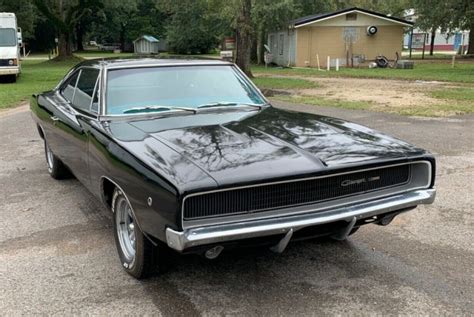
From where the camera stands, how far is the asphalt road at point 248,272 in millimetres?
3225

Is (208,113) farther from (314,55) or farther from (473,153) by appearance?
(314,55)

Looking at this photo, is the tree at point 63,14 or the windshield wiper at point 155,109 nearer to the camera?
the windshield wiper at point 155,109

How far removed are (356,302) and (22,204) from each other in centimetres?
372

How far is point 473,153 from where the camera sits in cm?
746

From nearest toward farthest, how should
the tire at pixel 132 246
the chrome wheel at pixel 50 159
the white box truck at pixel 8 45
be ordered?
A: the tire at pixel 132 246 < the chrome wheel at pixel 50 159 < the white box truck at pixel 8 45

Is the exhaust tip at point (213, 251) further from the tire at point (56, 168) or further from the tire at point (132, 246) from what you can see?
the tire at point (56, 168)

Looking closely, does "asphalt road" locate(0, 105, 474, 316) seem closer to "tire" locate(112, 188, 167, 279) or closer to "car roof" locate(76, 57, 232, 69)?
"tire" locate(112, 188, 167, 279)

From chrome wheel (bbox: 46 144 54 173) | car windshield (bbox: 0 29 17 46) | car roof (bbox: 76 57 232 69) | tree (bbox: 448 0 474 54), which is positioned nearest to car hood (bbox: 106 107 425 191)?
car roof (bbox: 76 57 232 69)

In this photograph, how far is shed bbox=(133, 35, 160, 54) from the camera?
2289 inches

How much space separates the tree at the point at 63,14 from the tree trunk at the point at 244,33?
63.4ft

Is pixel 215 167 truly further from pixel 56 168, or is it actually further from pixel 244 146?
pixel 56 168

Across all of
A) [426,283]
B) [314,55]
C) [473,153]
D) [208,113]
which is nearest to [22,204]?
[208,113]

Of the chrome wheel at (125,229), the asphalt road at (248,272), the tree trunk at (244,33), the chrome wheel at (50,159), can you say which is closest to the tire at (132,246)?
the chrome wheel at (125,229)

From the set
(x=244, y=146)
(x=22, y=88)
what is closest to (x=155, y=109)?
(x=244, y=146)
